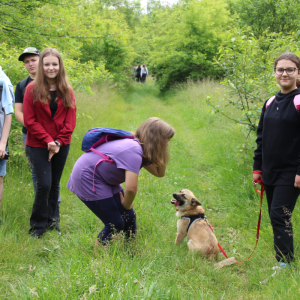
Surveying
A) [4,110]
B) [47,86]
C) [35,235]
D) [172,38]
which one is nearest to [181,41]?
[172,38]

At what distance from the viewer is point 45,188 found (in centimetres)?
335

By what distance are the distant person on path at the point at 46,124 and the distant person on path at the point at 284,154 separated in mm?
2327

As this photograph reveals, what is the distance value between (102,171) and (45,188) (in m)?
1.09

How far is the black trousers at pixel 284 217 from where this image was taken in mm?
2598

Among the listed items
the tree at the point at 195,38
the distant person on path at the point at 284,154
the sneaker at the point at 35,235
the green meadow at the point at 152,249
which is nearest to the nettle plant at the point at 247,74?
the green meadow at the point at 152,249

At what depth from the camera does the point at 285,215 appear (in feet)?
8.55

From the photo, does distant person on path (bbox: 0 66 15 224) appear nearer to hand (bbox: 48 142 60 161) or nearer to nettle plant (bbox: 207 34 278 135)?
hand (bbox: 48 142 60 161)

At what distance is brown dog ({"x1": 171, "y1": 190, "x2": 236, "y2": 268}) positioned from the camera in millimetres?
3135

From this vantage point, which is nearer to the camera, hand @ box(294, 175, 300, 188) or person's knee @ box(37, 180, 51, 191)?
hand @ box(294, 175, 300, 188)

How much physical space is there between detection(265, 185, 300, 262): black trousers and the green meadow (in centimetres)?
15

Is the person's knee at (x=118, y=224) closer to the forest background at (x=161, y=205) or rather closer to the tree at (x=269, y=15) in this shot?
the forest background at (x=161, y=205)

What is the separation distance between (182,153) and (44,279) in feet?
17.8

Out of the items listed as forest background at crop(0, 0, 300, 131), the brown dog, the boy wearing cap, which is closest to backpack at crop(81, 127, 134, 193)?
the boy wearing cap

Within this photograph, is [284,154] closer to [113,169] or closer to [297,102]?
[297,102]
